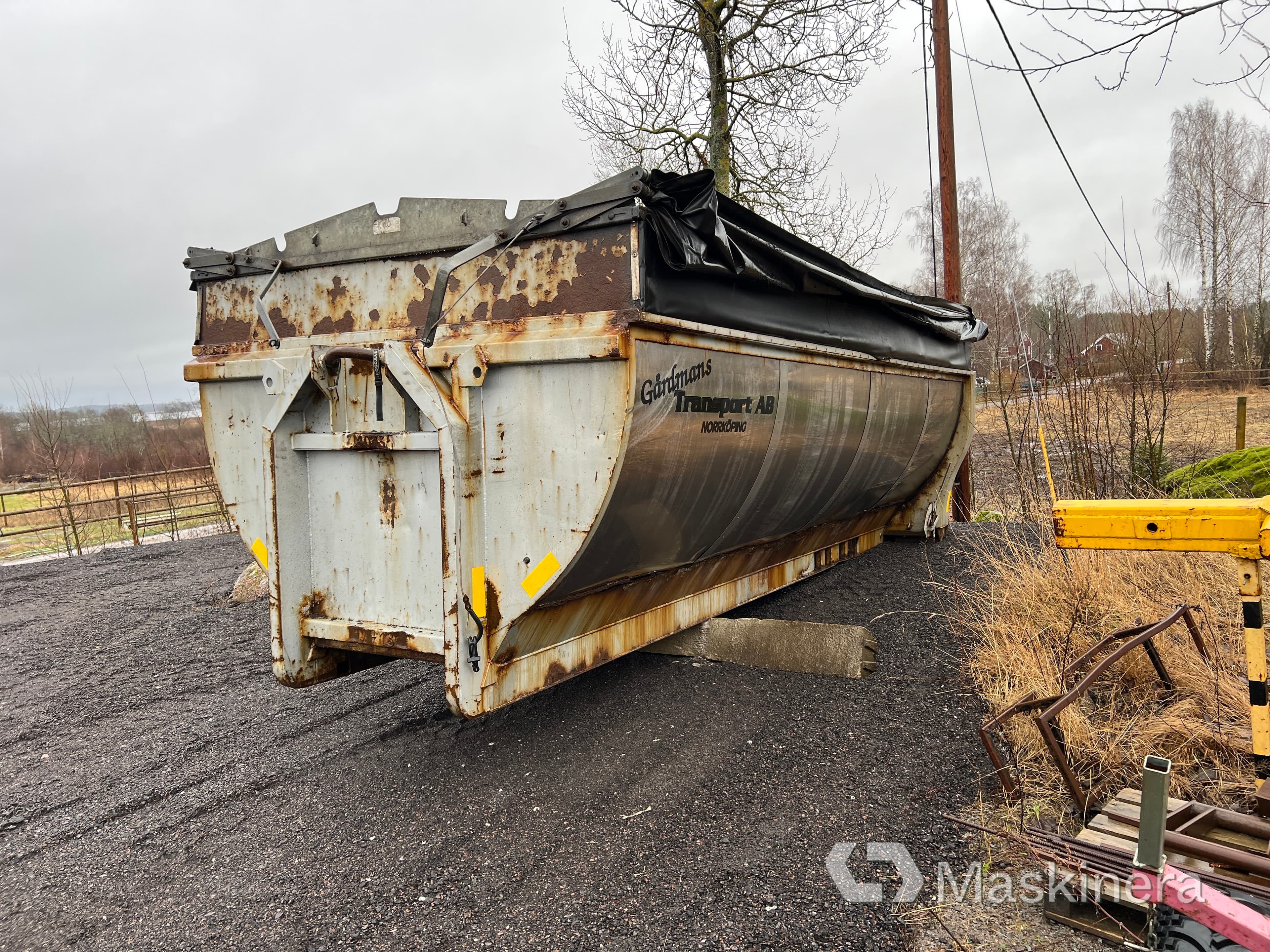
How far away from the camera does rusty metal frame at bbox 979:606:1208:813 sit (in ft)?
8.11

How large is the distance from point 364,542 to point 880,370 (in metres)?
3.33

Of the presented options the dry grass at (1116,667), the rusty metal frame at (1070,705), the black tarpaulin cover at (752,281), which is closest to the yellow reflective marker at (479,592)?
the black tarpaulin cover at (752,281)

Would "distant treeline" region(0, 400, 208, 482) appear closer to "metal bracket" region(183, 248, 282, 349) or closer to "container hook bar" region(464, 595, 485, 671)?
"metal bracket" region(183, 248, 282, 349)

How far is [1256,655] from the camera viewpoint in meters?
2.21

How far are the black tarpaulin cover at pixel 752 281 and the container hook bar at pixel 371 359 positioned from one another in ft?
3.35

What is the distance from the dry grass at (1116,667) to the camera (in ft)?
9.39

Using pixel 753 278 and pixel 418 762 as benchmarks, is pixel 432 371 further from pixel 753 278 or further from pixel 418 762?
→ pixel 418 762

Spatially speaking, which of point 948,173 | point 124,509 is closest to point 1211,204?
point 948,173

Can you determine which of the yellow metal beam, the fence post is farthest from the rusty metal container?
the fence post

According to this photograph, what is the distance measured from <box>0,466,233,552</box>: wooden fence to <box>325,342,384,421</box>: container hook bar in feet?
31.0

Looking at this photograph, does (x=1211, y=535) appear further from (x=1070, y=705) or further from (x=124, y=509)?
(x=124, y=509)

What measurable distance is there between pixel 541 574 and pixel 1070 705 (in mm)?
1955

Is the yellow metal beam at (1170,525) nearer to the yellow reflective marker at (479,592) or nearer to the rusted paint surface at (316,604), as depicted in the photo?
the yellow reflective marker at (479,592)

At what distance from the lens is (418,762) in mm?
3391
